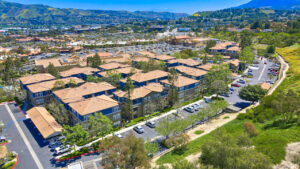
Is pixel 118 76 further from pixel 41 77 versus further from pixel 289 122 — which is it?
pixel 289 122

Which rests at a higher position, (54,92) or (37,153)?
(54,92)

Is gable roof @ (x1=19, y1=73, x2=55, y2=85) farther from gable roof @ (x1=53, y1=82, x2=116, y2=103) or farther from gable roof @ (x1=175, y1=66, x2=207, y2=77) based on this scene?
gable roof @ (x1=175, y1=66, x2=207, y2=77)

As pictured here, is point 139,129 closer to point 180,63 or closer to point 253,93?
point 253,93

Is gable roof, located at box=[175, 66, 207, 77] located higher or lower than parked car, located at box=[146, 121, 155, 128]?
higher

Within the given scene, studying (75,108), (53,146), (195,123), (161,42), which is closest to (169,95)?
(195,123)

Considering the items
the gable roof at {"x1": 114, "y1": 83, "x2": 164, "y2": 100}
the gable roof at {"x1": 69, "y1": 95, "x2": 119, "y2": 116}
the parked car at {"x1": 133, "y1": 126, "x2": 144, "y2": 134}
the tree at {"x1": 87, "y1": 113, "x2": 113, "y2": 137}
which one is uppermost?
the gable roof at {"x1": 114, "y1": 83, "x2": 164, "y2": 100}

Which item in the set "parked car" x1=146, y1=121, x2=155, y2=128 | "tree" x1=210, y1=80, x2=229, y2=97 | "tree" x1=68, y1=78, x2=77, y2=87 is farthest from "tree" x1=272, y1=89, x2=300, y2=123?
"tree" x1=68, y1=78, x2=77, y2=87

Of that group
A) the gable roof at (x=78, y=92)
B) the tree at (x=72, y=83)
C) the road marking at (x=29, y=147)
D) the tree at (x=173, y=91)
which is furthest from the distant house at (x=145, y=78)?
the road marking at (x=29, y=147)
